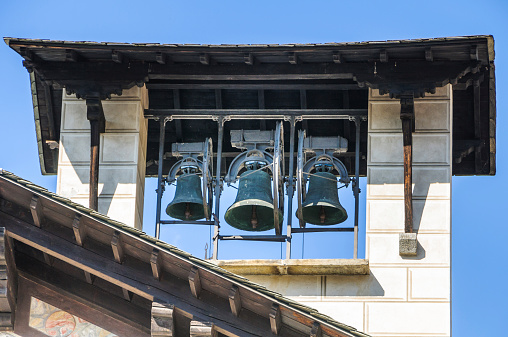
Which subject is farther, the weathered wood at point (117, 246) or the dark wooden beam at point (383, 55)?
→ the dark wooden beam at point (383, 55)

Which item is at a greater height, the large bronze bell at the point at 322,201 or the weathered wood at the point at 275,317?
the large bronze bell at the point at 322,201

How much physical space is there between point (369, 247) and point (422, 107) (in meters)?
2.65

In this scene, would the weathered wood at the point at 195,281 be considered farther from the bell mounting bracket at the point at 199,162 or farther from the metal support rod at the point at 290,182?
the bell mounting bracket at the point at 199,162

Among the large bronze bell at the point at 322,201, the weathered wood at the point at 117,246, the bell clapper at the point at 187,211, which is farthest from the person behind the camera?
the bell clapper at the point at 187,211

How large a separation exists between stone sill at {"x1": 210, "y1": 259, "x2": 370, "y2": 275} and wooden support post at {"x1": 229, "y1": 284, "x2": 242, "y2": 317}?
4799 mm

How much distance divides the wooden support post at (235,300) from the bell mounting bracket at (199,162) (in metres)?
6.03

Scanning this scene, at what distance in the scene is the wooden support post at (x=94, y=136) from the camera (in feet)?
86.8

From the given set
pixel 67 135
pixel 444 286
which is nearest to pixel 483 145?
pixel 444 286

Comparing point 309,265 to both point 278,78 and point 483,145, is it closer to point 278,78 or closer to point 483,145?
point 278,78

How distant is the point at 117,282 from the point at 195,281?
1109 millimetres

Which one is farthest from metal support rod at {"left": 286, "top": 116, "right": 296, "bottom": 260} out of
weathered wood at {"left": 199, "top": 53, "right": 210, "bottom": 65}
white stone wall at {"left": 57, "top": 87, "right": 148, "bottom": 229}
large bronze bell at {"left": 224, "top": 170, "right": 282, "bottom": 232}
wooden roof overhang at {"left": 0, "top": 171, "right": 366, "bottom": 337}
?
wooden roof overhang at {"left": 0, "top": 171, "right": 366, "bottom": 337}

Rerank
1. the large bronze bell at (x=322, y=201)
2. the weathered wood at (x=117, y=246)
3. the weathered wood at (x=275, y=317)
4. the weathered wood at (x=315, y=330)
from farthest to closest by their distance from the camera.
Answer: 1. the large bronze bell at (x=322, y=201)
2. the weathered wood at (x=117, y=246)
3. the weathered wood at (x=275, y=317)
4. the weathered wood at (x=315, y=330)

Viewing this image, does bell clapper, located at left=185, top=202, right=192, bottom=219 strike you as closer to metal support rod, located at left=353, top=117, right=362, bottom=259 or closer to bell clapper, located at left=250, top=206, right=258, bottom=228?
bell clapper, located at left=250, top=206, right=258, bottom=228

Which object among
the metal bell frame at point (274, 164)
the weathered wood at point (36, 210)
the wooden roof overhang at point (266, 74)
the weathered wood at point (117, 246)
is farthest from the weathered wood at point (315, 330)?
the wooden roof overhang at point (266, 74)
